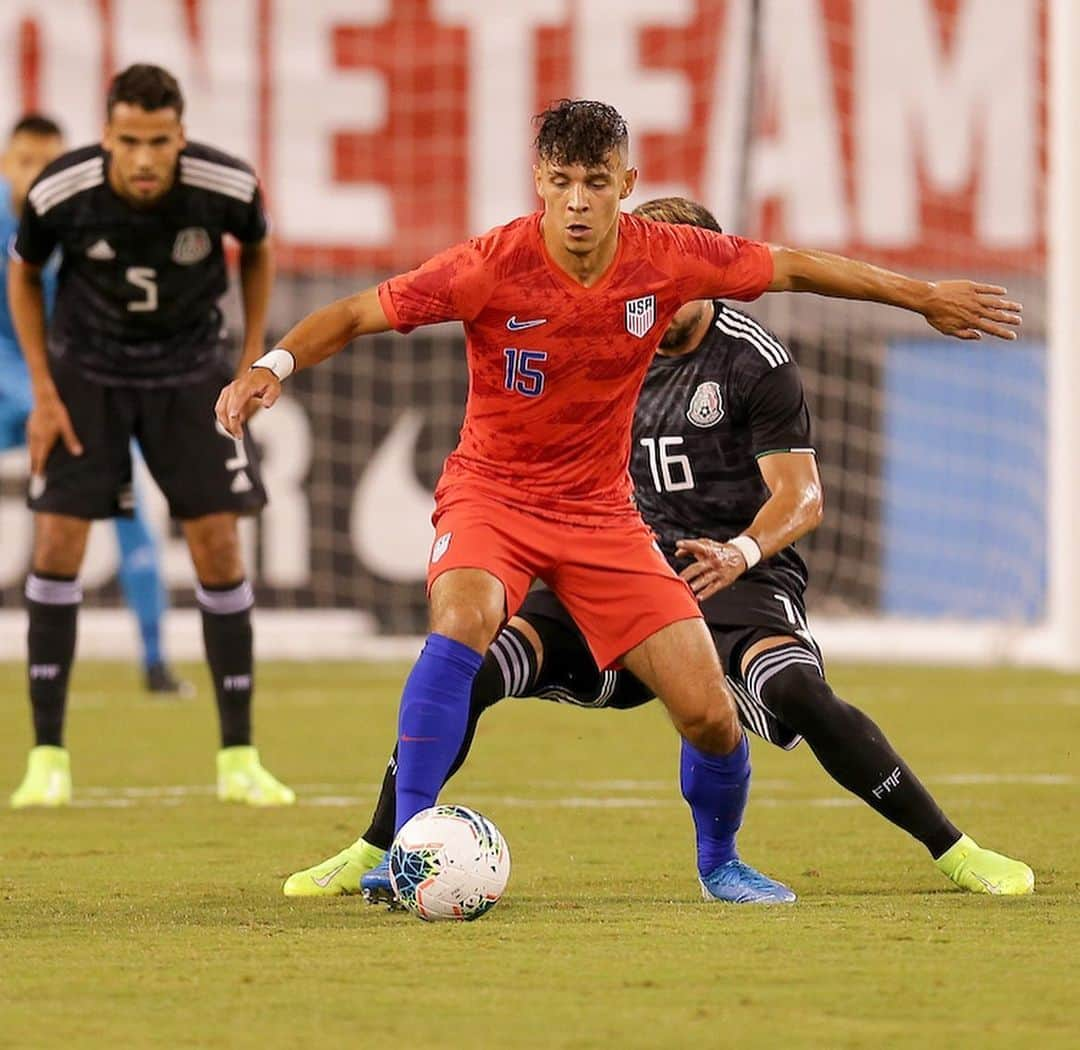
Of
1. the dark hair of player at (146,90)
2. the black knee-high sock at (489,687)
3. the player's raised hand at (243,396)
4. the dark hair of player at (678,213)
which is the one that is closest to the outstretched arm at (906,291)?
the dark hair of player at (678,213)

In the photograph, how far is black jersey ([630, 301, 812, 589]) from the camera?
5.67 m

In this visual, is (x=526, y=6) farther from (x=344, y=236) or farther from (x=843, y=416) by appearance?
(x=843, y=416)

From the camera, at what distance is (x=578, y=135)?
4.98 metres

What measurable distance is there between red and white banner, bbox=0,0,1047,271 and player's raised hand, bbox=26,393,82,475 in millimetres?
6493

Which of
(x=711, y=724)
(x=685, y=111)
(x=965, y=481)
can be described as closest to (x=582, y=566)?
(x=711, y=724)

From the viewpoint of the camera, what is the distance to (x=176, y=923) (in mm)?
4719

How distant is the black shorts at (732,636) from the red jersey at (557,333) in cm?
37

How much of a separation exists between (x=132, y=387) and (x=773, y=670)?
2.58 m

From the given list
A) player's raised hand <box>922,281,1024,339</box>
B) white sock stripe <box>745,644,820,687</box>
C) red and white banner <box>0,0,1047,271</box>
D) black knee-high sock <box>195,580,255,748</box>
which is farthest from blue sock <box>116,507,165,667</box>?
player's raised hand <box>922,281,1024,339</box>

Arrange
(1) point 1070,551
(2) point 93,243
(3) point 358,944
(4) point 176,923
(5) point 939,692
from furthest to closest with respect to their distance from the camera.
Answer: (1) point 1070,551 < (5) point 939,692 < (2) point 93,243 < (4) point 176,923 < (3) point 358,944

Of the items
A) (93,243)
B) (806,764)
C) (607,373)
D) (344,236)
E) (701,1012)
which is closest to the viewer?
(701,1012)

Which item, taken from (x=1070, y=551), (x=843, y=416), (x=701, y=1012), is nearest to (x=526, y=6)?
(x=843, y=416)

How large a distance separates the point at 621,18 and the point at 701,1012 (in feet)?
34.8

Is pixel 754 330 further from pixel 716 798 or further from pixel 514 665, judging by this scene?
pixel 716 798
